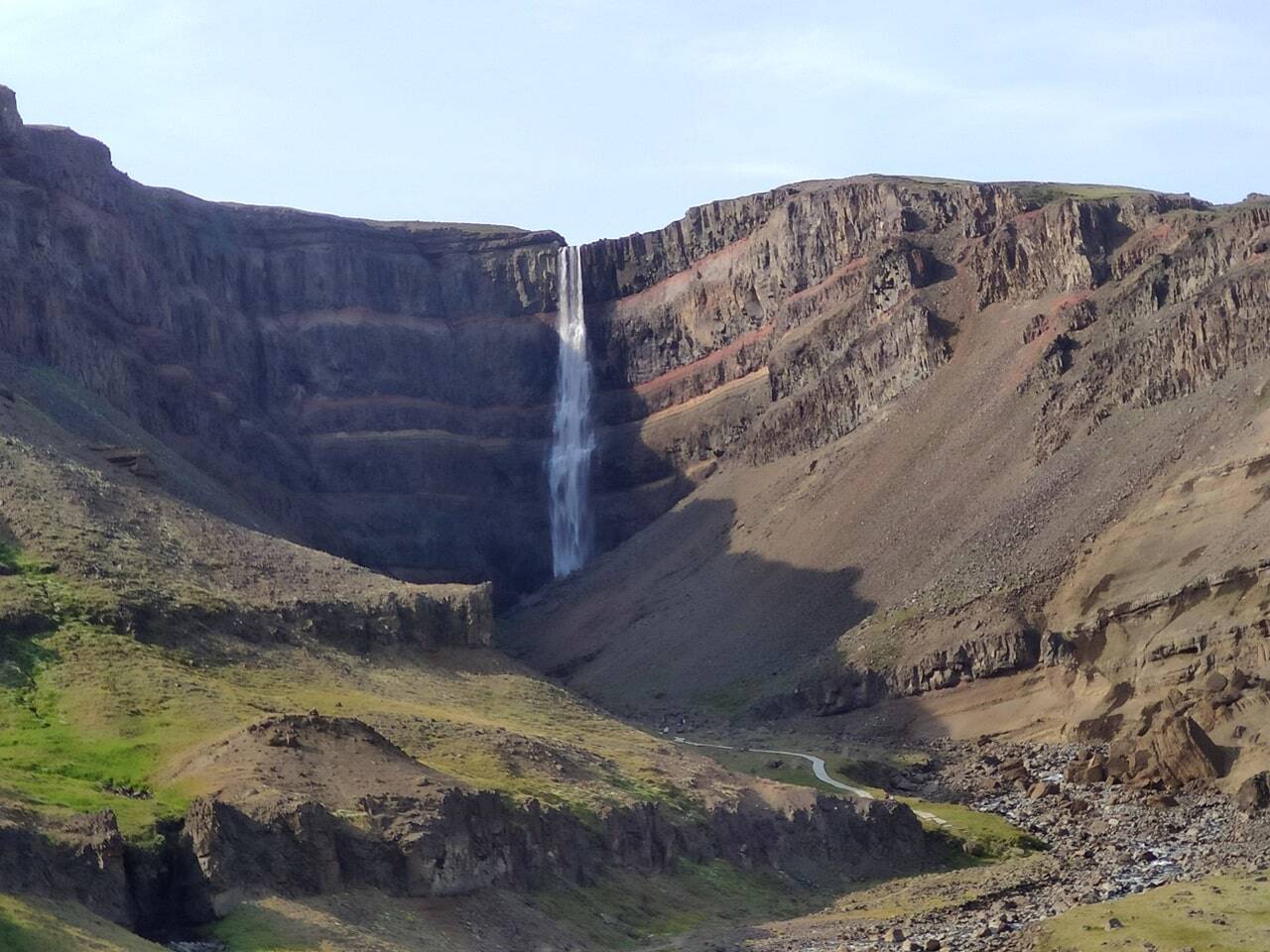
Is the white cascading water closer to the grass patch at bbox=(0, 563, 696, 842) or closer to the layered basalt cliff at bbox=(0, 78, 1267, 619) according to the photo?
Answer: the layered basalt cliff at bbox=(0, 78, 1267, 619)

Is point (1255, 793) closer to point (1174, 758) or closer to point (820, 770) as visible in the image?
point (1174, 758)

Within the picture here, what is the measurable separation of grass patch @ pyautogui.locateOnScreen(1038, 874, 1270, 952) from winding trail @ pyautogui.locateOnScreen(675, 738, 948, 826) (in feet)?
78.5

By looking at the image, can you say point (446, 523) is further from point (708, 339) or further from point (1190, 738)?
point (1190, 738)

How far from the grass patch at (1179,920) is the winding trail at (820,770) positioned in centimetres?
2393

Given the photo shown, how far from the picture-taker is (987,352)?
15788cm

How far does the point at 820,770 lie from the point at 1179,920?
42212 mm

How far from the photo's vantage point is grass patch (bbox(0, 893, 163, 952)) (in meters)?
54.4

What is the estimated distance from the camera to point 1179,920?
209ft

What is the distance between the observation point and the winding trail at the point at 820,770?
3696 inches

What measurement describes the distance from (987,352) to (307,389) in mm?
66526

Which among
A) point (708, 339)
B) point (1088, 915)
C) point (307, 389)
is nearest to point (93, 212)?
point (307, 389)

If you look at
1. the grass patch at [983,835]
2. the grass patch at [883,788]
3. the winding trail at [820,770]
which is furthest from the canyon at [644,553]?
the winding trail at [820,770]

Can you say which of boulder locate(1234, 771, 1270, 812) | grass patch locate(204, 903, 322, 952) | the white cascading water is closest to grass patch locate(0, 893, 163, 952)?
grass patch locate(204, 903, 322, 952)

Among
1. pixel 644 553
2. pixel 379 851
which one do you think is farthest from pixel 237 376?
pixel 379 851
